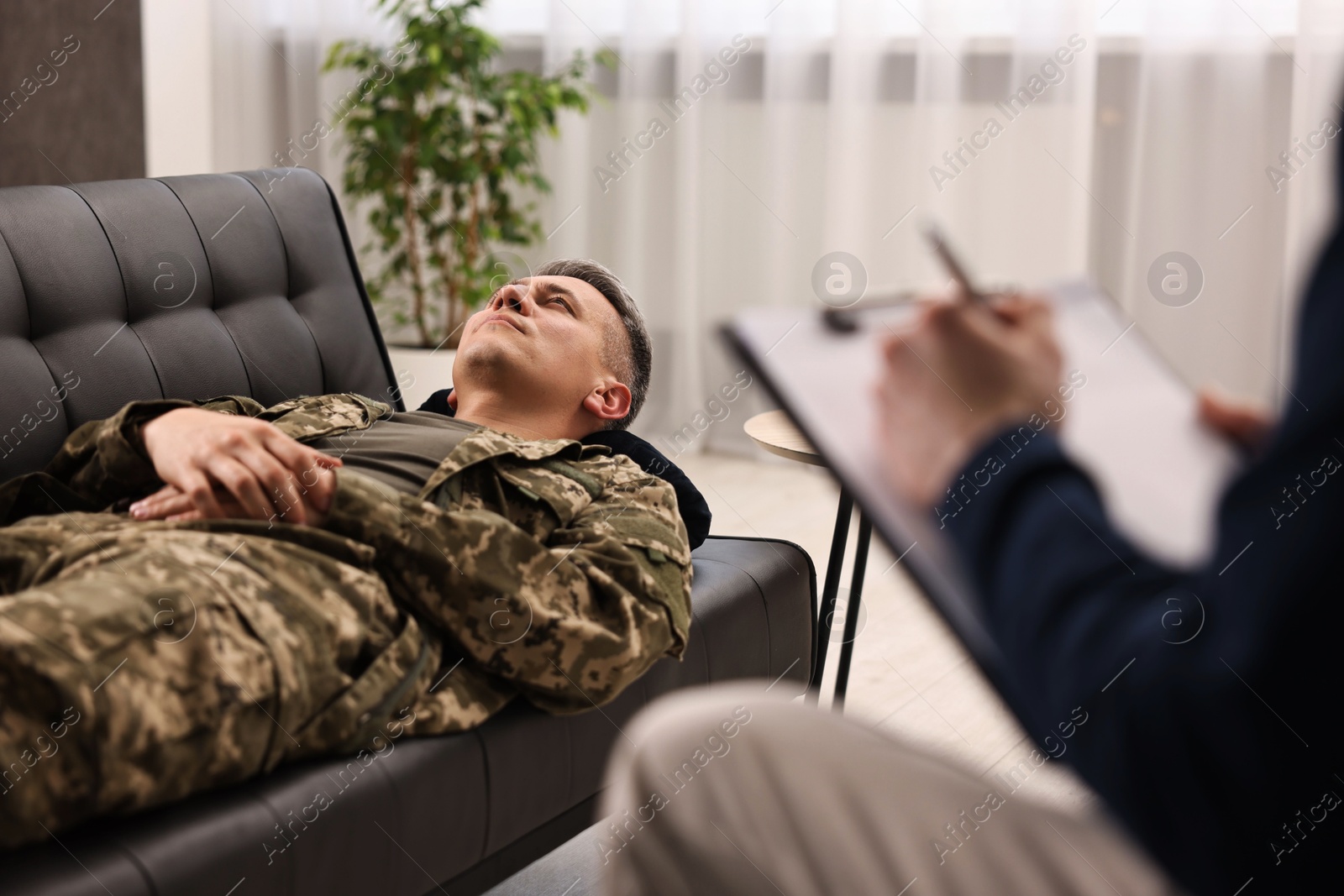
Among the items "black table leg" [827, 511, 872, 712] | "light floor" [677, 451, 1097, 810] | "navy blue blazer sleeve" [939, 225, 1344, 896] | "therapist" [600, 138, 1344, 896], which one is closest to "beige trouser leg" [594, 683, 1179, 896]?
"therapist" [600, 138, 1344, 896]

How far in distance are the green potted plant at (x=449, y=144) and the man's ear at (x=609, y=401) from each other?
1.59m

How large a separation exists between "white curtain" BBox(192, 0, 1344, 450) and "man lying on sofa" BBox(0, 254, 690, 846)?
6.60 feet

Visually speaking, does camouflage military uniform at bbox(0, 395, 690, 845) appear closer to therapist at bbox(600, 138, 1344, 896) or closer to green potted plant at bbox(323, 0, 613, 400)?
therapist at bbox(600, 138, 1344, 896)

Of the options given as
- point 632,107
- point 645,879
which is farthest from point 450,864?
point 632,107

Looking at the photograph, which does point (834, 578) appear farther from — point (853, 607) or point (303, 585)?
point (303, 585)

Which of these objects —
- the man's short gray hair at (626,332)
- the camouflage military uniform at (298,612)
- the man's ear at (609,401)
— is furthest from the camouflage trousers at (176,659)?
the man's short gray hair at (626,332)

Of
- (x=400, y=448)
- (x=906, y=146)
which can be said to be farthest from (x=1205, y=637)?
(x=906, y=146)

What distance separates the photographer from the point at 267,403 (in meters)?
1.75

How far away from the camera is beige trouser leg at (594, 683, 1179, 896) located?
2.21 ft

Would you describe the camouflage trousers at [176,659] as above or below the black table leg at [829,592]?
above

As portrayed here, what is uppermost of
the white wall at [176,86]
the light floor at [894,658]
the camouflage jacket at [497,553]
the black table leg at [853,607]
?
the white wall at [176,86]

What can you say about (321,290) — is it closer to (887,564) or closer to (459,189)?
(887,564)

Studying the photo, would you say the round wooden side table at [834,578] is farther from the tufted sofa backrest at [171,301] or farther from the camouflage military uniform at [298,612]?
the tufted sofa backrest at [171,301]

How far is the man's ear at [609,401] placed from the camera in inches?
67.0
